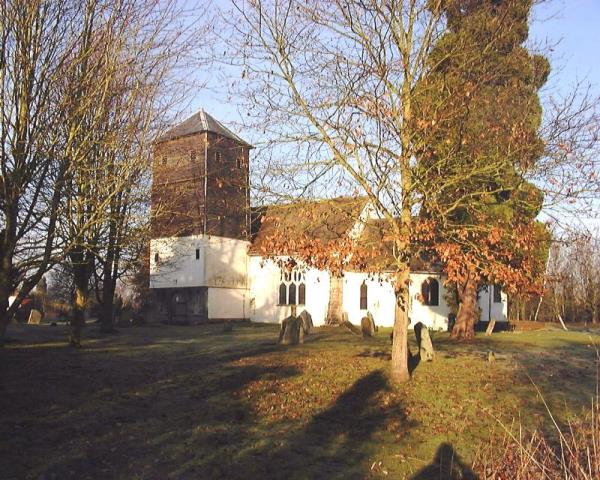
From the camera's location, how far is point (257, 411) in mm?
11195

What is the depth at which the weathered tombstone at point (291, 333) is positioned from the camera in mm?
22453

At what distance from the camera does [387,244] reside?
14.2 meters

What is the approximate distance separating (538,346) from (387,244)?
43.9 feet

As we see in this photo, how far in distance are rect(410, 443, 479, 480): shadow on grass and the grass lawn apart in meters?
0.05

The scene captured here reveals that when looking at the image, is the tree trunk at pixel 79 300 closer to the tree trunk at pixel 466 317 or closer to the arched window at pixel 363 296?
the tree trunk at pixel 466 317

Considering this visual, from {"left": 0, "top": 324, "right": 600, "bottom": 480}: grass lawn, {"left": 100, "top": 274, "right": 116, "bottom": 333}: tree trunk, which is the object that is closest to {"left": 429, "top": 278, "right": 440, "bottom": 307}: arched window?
{"left": 100, "top": 274, "right": 116, "bottom": 333}: tree trunk

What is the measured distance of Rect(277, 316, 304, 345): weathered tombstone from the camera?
22.5 metres

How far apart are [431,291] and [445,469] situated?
3343cm

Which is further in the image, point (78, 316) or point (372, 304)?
point (372, 304)

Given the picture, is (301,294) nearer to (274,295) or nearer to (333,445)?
(274,295)

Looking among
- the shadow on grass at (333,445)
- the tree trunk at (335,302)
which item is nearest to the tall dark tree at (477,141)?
the shadow on grass at (333,445)

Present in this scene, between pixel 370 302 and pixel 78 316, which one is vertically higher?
pixel 370 302

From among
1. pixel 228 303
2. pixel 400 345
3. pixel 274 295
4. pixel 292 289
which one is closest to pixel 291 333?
pixel 400 345

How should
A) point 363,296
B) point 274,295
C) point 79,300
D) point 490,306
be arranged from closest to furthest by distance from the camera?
point 79,300, point 363,296, point 490,306, point 274,295
